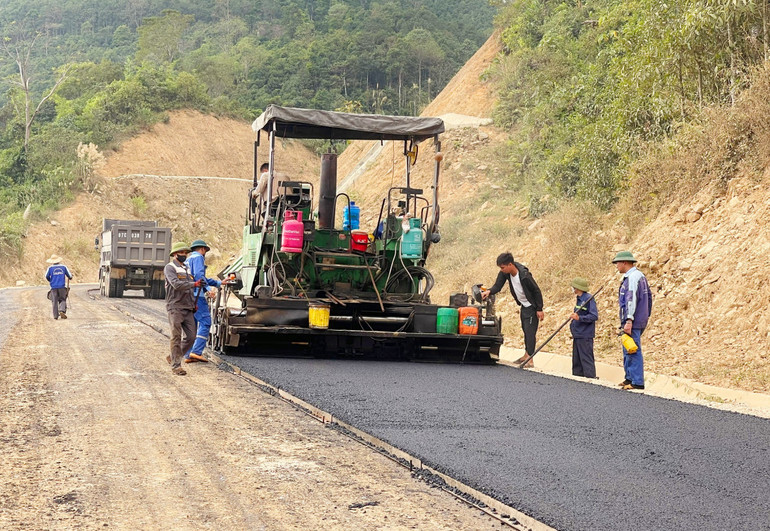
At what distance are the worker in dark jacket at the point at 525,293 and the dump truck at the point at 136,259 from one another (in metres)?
17.2

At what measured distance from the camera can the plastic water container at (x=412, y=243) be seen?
433 inches

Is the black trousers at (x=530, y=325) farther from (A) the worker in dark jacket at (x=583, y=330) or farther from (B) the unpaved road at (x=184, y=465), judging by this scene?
(B) the unpaved road at (x=184, y=465)

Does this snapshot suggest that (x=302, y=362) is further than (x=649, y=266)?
No

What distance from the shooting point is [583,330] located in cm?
983

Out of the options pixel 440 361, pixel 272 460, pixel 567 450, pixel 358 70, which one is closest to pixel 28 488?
pixel 272 460

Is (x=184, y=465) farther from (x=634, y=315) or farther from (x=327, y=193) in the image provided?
(x=327, y=193)

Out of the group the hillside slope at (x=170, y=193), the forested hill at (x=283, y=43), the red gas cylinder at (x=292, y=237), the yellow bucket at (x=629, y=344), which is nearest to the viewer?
the yellow bucket at (x=629, y=344)

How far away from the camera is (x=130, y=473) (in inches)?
199

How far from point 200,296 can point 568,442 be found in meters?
5.58

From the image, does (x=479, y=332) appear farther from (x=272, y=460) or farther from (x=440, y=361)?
(x=272, y=460)

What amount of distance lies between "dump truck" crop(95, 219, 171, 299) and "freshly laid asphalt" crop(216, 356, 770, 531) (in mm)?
17660

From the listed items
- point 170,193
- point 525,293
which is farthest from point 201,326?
point 170,193

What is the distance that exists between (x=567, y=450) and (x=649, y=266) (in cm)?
756

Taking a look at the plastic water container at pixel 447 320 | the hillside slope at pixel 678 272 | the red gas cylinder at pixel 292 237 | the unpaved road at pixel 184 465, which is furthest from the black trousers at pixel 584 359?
the unpaved road at pixel 184 465
